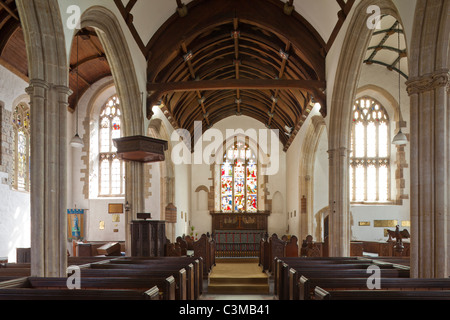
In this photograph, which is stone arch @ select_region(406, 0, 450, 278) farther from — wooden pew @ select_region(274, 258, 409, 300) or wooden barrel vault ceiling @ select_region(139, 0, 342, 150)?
wooden barrel vault ceiling @ select_region(139, 0, 342, 150)

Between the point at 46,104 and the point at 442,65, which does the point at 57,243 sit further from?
the point at 442,65

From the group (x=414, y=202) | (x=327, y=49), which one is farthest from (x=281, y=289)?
(x=327, y=49)

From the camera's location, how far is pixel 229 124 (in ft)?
67.6

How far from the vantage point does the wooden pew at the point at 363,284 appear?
390cm

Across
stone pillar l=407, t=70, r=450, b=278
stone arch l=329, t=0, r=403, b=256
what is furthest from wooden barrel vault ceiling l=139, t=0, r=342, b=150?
stone pillar l=407, t=70, r=450, b=278

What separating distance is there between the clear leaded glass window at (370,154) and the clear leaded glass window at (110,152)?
7982mm

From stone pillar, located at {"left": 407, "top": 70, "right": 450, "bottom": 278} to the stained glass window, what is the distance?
1523 cm

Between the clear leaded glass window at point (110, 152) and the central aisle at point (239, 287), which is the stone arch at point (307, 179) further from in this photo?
the clear leaded glass window at point (110, 152)

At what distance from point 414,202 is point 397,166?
1018cm

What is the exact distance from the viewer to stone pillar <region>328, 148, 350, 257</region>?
29.5 feet

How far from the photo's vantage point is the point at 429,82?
5094 millimetres

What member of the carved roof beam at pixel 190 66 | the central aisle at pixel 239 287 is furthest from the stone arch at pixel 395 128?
the central aisle at pixel 239 287

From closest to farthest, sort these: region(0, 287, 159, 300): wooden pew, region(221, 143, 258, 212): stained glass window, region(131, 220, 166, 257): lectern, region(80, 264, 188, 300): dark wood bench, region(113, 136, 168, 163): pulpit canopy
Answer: region(0, 287, 159, 300): wooden pew < region(80, 264, 188, 300): dark wood bench < region(113, 136, 168, 163): pulpit canopy < region(131, 220, 166, 257): lectern < region(221, 143, 258, 212): stained glass window

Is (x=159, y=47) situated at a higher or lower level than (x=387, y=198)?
higher
